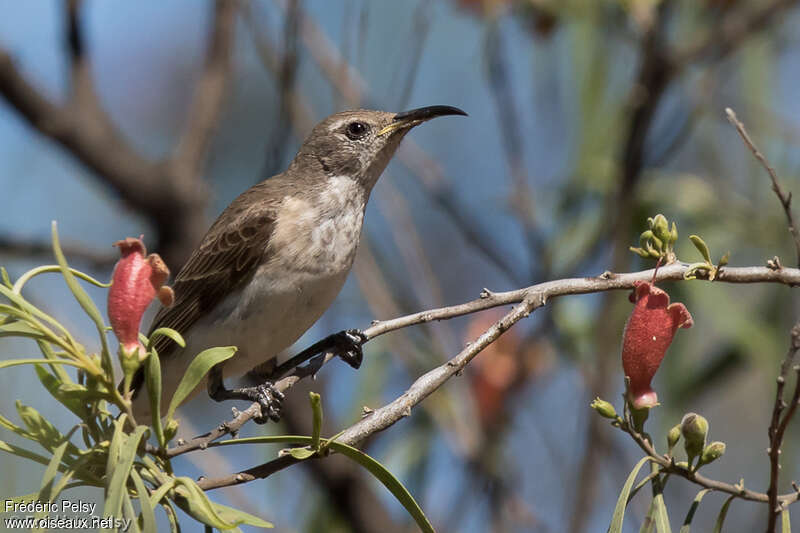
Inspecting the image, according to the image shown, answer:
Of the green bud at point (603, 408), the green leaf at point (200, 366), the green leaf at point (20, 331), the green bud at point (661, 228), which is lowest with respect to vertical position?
the green bud at point (603, 408)

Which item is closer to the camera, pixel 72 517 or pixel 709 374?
pixel 72 517

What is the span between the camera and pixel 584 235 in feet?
18.1

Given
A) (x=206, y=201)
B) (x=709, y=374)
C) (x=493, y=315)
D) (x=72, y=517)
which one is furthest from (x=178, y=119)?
(x=72, y=517)

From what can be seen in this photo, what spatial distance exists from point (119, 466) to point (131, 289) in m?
0.46

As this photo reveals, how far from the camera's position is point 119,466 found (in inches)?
66.2

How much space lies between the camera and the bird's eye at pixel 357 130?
15.7 ft

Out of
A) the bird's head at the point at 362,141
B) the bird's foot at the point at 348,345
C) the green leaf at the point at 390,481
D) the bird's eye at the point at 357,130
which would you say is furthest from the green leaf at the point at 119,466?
the bird's eye at the point at 357,130

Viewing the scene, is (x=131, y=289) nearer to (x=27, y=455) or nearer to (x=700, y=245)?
(x=27, y=455)

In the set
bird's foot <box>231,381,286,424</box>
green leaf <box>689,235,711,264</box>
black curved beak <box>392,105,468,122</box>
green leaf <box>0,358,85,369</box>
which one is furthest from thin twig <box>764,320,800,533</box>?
black curved beak <box>392,105,468,122</box>

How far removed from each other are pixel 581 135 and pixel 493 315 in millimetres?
1188

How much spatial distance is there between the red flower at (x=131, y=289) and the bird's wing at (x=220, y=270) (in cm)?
204

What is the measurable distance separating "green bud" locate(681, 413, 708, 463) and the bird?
1694 millimetres

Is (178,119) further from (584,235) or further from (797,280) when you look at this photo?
(797,280)

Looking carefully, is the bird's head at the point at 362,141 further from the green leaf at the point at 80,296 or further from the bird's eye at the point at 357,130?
the green leaf at the point at 80,296
